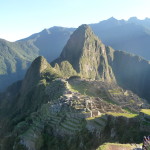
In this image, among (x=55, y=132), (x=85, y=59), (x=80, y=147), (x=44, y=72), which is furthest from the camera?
(x=85, y=59)

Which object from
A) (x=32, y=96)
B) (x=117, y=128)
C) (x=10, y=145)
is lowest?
(x=32, y=96)

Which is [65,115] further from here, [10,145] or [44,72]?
[44,72]

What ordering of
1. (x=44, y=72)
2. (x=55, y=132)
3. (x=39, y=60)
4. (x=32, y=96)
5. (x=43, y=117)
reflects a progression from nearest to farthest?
(x=55, y=132) < (x=43, y=117) < (x=32, y=96) < (x=44, y=72) < (x=39, y=60)

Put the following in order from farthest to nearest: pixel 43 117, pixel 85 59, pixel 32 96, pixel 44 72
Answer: pixel 85 59 < pixel 44 72 < pixel 32 96 < pixel 43 117

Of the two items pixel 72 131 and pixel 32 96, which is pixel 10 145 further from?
pixel 32 96

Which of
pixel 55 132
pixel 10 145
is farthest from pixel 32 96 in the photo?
pixel 55 132

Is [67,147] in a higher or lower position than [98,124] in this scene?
lower

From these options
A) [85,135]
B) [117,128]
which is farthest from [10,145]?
[117,128]

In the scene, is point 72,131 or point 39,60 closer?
point 72,131

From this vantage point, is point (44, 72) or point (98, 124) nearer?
point (98, 124)
